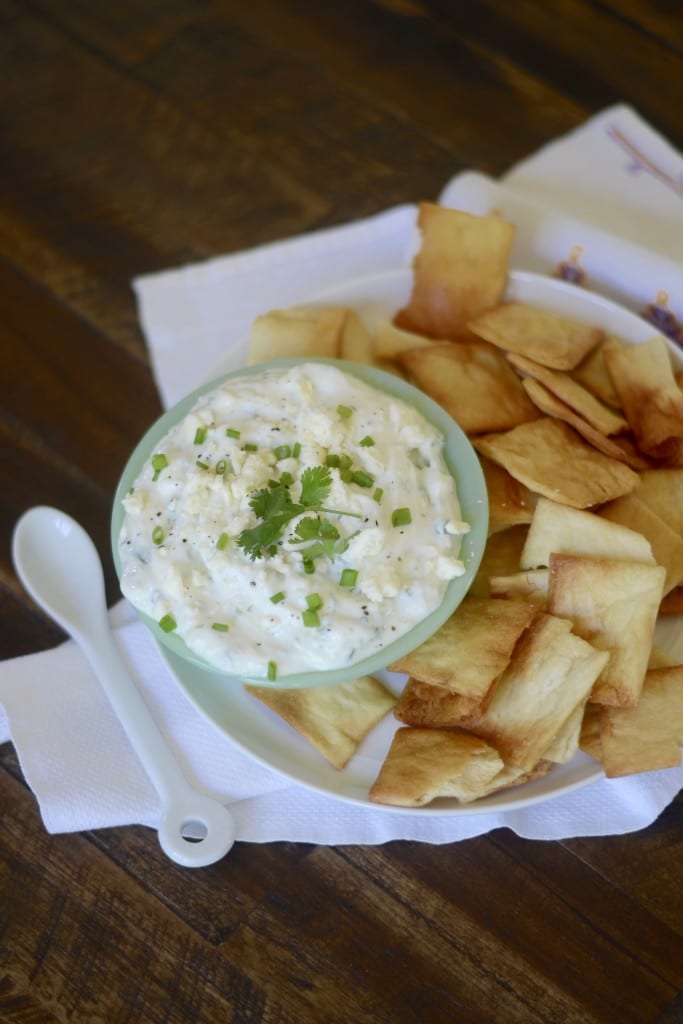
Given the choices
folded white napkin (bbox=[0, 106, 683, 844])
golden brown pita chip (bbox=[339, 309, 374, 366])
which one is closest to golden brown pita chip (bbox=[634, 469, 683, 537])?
folded white napkin (bbox=[0, 106, 683, 844])

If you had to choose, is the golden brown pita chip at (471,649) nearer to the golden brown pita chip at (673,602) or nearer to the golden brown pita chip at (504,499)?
the golden brown pita chip at (504,499)

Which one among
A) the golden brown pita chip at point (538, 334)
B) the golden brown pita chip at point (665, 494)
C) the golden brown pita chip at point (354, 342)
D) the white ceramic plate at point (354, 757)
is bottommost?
the white ceramic plate at point (354, 757)

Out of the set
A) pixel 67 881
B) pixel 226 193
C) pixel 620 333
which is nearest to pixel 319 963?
pixel 67 881

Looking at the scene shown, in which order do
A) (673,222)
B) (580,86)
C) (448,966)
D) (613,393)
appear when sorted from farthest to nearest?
(580,86)
(673,222)
(613,393)
(448,966)

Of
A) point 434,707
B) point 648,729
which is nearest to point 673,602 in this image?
point 648,729

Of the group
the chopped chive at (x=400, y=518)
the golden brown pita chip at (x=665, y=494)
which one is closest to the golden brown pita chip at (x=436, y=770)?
the chopped chive at (x=400, y=518)

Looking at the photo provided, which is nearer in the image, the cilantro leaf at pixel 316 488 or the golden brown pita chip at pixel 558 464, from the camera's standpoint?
the cilantro leaf at pixel 316 488

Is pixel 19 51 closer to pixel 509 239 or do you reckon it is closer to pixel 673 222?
pixel 509 239

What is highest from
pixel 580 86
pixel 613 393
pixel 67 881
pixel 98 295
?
pixel 580 86
